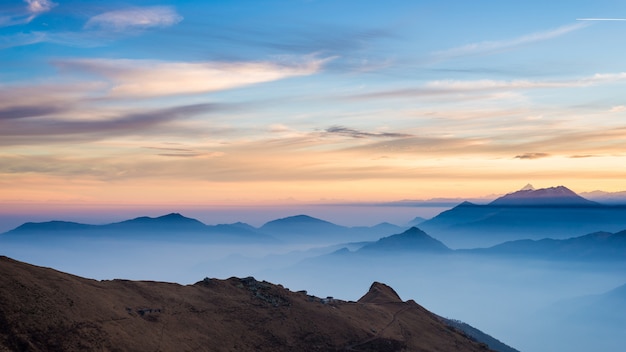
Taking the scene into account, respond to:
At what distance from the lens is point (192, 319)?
6800cm

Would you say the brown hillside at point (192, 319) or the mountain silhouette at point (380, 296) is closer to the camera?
the brown hillside at point (192, 319)

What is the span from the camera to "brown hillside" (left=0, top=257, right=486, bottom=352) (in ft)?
170

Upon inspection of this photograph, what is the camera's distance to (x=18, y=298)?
173 ft

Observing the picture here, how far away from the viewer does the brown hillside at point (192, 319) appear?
51.9m

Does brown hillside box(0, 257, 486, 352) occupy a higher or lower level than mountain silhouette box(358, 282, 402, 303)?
higher

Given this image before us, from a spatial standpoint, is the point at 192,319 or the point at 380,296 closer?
the point at 192,319

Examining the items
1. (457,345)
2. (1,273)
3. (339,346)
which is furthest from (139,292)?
(457,345)

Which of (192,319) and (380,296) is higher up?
(192,319)

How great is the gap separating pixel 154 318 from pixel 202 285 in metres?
18.2

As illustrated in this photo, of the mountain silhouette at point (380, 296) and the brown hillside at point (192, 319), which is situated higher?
the brown hillside at point (192, 319)

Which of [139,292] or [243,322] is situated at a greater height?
[139,292]

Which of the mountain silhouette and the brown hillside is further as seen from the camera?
the mountain silhouette

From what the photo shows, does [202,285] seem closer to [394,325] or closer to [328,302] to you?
[328,302]

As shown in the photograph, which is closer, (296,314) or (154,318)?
(154,318)
